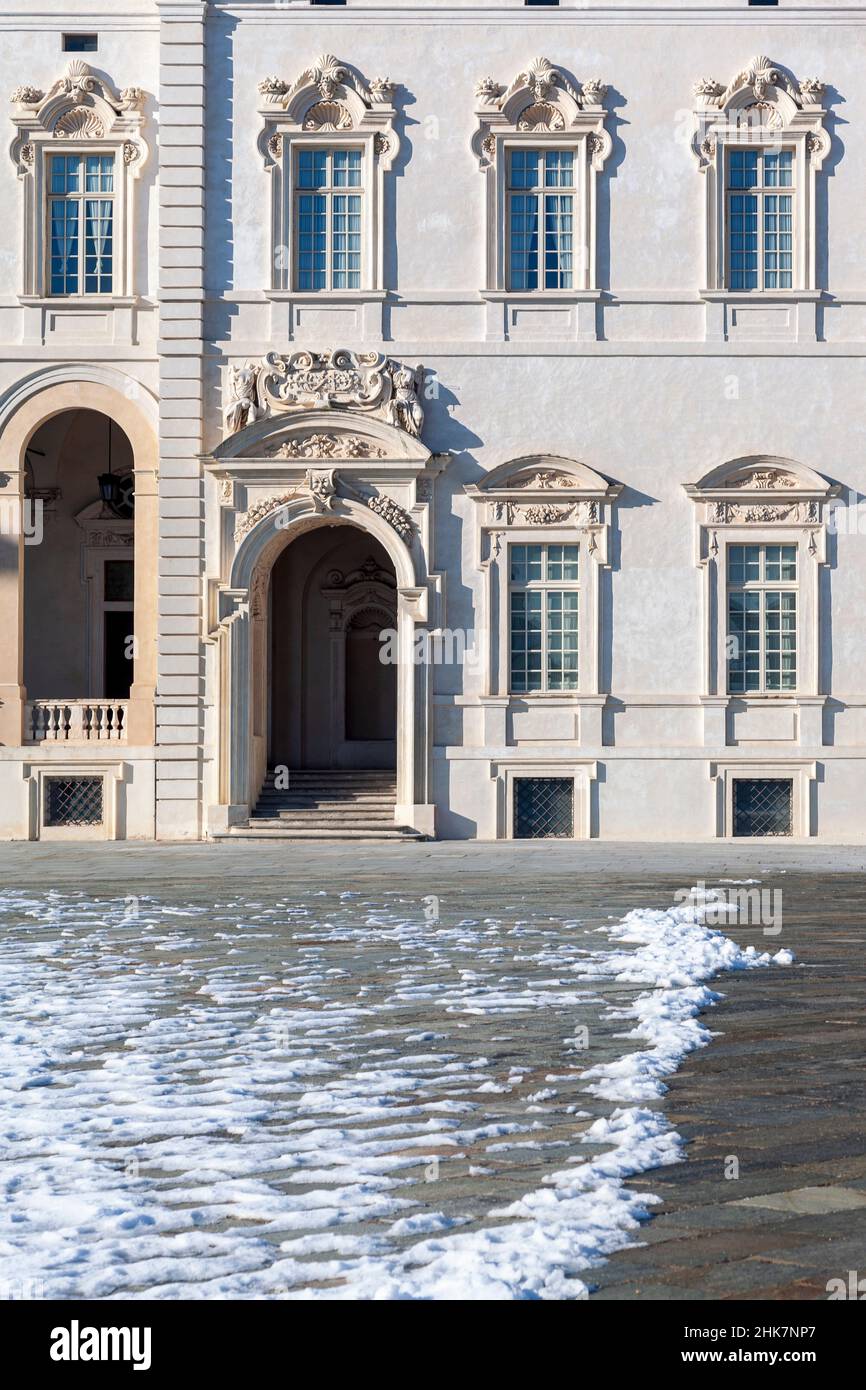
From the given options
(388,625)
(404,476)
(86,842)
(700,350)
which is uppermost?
(700,350)

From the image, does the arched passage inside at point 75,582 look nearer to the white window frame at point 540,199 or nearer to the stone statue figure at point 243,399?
the stone statue figure at point 243,399

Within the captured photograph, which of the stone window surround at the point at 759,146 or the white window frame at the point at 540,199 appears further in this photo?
the white window frame at the point at 540,199

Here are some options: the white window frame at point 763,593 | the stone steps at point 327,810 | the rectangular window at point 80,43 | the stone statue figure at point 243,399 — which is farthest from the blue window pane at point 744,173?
the stone steps at point 327,810

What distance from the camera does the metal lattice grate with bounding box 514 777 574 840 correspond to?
23.8 m

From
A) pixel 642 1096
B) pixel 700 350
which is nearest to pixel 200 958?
pixel 642 1096

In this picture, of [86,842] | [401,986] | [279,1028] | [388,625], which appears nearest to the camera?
[279,1028]

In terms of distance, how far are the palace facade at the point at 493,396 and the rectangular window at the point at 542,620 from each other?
0.19 ft

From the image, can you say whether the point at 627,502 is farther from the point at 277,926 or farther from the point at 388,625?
the point at 277,926

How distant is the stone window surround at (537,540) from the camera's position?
23.7 m

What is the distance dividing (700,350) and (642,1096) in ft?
59.7

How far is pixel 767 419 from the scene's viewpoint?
23844 millimetres

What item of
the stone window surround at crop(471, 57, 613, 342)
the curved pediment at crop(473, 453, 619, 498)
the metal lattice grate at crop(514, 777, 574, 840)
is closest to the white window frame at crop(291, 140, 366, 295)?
the stone window surround at crop(471, 57, 613, 342)

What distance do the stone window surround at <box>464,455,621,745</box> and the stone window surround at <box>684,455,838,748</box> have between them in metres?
1.44
